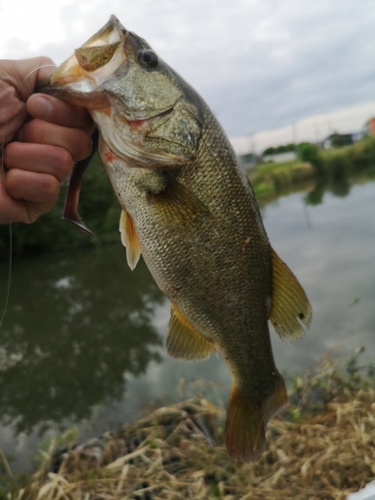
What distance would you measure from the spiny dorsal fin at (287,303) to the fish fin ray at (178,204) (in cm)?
43

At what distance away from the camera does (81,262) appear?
16422 millimetres

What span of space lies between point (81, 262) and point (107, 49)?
15.6 metres

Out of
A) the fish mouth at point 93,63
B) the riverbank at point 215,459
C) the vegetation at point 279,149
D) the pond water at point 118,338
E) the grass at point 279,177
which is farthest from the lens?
the vegetation at point 279,149

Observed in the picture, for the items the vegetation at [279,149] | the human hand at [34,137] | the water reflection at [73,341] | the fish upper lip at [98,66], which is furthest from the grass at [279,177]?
the vegetation at [279,149]

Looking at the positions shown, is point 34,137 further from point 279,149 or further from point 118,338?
point 279,149

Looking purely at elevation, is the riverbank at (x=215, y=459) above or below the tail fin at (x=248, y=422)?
below

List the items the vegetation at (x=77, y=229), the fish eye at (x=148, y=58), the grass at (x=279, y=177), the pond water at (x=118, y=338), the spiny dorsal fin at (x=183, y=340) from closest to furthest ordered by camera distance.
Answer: the fish eye at (x=148, y=58)
the spiny dorsal fin at (x=183, y=340)
the pond water at (x=118, y=338)
the vegetation at (x=77, y=229)
the grass at (x=279, y=177)

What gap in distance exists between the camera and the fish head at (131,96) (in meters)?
1.45

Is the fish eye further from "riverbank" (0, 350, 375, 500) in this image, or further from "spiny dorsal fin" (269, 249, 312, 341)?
"riverbank" (0, 350, 375, 500)

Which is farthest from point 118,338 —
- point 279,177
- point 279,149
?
point 279,149

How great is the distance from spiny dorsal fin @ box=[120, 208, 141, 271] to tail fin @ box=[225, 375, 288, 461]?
87 centimetres

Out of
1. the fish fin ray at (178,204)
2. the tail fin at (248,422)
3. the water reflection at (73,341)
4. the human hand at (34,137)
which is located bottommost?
the water reflection at (73,341)

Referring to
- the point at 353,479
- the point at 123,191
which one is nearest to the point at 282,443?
the point at 353,479

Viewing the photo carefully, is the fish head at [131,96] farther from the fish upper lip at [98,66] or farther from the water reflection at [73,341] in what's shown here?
the water reflection at [73,341]
